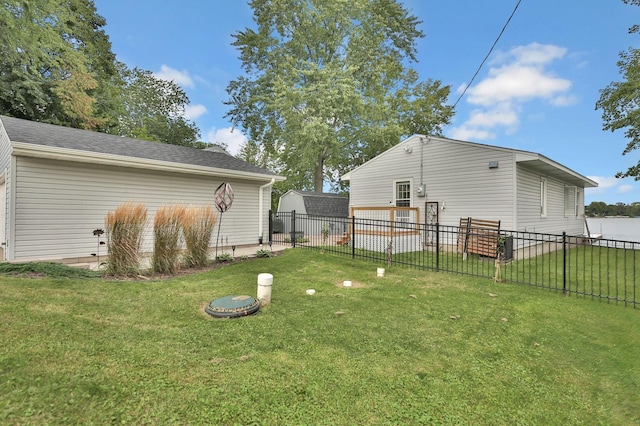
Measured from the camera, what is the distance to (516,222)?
29.9 feet

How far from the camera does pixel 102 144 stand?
8.06 meters

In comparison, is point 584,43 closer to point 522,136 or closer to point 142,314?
point 522,136

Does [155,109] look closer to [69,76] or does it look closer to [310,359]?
[69,76]

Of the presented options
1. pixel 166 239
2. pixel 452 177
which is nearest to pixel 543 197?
pixel 452 177

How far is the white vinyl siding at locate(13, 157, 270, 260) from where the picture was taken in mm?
6273

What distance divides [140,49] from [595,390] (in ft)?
69.6

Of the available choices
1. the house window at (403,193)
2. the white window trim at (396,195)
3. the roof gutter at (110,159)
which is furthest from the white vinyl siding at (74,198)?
the house window at (403,193)

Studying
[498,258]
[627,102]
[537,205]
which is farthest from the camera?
[627,102]

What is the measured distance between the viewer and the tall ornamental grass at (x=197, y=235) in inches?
247

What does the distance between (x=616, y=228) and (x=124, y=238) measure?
24194 millimetres

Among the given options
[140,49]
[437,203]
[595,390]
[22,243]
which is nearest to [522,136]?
[437,203]

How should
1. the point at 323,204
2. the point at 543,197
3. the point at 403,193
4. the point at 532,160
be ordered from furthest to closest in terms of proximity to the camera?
the point at 323,204 < the point at 403,193 < the point at 543,197 < the point at 532,160

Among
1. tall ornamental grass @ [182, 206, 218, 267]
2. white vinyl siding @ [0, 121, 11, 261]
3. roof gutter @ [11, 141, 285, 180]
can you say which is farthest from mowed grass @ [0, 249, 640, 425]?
roof gutter @ [11, 141, 285, 180]

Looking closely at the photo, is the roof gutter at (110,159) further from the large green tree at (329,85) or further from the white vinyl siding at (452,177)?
the large green tree at (329,85)
